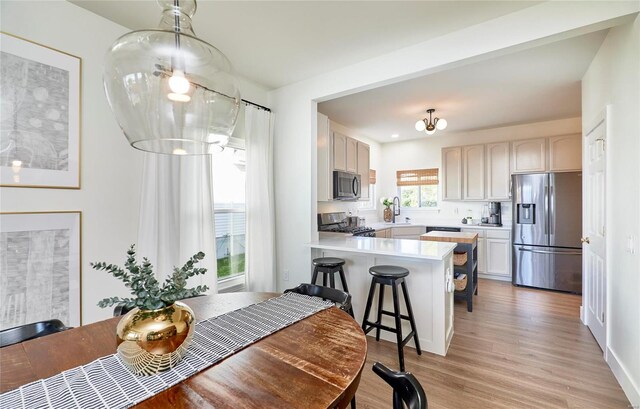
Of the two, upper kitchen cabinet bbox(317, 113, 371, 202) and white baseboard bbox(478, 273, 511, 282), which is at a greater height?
upper kitchen cabinet bbox(317, 113, 371, 202)

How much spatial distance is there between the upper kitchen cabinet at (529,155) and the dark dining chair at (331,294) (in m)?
4.59

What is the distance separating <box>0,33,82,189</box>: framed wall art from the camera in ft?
5.53

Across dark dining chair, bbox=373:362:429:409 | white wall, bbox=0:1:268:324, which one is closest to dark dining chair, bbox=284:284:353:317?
dark dining chair, bbox=373:362:429:409

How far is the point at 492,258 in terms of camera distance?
4859mm

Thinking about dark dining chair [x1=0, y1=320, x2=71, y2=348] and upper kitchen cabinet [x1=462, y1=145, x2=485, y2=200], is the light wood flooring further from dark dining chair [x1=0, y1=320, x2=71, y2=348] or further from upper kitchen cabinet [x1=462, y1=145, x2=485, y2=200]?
upper kitchen cabinet [x1=462, y1=145, x2=485, y2=200]

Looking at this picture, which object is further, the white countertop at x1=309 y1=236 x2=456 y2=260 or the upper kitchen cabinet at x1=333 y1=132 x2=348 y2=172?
the upper kitchen cabinet at x1=333 y1=132 x2=348 y2=172

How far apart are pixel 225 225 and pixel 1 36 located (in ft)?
6.78

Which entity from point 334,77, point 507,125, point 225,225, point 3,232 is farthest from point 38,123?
point 507,125

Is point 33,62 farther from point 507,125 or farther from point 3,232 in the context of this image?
point 507,125

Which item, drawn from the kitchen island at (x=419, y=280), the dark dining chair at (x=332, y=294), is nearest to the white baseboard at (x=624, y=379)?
the kitchen island at (x=419, y=280)

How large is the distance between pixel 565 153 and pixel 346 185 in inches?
136

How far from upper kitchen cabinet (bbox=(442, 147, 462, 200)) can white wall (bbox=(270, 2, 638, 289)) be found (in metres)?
3.35

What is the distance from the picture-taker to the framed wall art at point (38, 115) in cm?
168

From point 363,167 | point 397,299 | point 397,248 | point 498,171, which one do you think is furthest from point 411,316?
point 498,171
